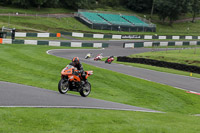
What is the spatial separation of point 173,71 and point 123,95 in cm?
1436

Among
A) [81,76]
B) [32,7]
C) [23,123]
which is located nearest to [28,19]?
[32,7]

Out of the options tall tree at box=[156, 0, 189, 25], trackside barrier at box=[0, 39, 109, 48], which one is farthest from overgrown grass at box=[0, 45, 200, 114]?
tall tree at box=[156, 0, 189, 25]

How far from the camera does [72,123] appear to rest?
28.5ft

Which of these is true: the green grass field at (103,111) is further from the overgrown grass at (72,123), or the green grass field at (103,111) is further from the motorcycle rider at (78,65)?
the motorcycle rider at (78,65)

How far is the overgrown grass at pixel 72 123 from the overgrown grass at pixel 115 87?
5959 millimetres

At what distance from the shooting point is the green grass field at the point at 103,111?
8.41 metres

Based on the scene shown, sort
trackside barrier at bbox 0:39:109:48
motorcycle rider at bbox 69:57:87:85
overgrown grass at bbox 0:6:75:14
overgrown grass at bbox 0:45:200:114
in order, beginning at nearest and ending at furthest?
1. motorcycle rider at bbox 69:57:87:85
2. overgrown grass at bbox 0:45:200:114
3. trackside barrier at bbox 0:39:109:48
4. overgrown grass at bbox 0:6:75:14

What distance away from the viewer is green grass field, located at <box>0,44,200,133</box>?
8406mm

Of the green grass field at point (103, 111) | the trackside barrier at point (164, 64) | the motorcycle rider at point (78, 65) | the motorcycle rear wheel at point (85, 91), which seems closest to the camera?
the green grass field at point (103, 111)

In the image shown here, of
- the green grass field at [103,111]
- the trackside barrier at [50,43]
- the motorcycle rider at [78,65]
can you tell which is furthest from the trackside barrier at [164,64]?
the motorcycle rider at [78,65]

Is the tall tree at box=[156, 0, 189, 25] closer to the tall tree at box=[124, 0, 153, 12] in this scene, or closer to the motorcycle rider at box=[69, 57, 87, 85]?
the tall tree at box=[124, 0, 153, 12]

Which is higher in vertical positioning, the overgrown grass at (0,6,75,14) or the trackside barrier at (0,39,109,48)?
the overgrown grass at (0,6,75,14)

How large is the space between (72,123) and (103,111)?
2.71m

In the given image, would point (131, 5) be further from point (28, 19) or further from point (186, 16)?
point (28, 19)
